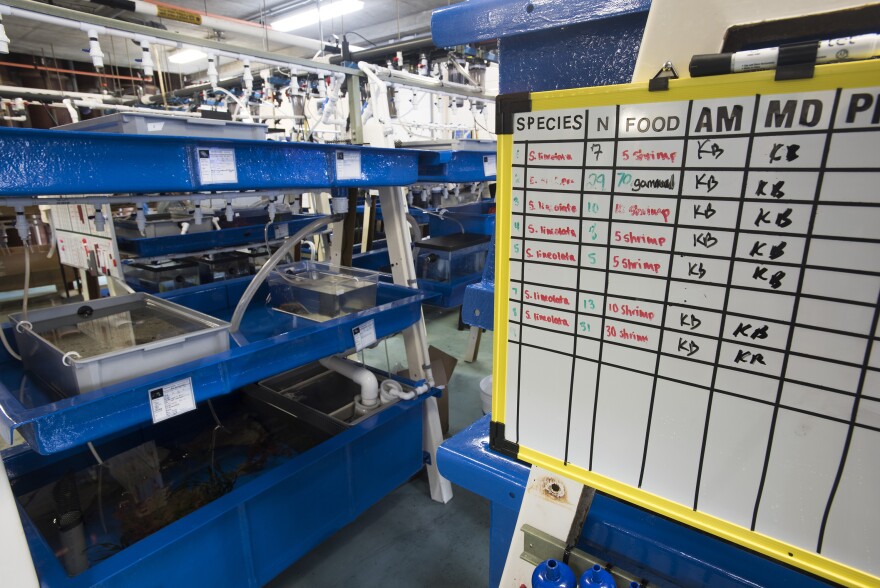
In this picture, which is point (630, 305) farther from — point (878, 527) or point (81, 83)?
point (81, 83)

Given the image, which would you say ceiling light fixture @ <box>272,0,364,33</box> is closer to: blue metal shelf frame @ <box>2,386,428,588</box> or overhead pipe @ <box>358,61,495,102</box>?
overhead pipe @ <box>358,61,495,102</box>

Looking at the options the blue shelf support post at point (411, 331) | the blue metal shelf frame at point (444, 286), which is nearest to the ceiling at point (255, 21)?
the blue metal shelf frame at point (444, 286)

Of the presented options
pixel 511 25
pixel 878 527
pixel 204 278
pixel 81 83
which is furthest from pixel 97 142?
pixel 81 83

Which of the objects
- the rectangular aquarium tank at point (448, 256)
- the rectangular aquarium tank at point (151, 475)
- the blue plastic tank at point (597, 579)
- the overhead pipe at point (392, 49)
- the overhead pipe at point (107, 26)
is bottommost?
the rectangular aquarium tank at point (151, 475)

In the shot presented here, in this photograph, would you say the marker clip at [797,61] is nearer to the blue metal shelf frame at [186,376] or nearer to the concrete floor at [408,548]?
the blue metal shelf frame at [186,376]

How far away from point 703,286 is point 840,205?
12 cm

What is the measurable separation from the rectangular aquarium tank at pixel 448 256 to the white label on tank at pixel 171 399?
2546 millimetres

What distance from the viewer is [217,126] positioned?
1165mm

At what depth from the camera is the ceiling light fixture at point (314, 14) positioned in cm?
511

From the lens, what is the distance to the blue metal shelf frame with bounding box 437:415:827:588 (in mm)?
534

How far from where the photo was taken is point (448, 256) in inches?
142

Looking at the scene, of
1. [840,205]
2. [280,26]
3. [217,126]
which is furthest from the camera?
[280,26]

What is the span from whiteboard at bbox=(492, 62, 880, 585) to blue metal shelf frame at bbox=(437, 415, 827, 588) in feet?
0.37

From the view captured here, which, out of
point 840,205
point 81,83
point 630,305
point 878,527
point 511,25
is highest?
point 81,83
